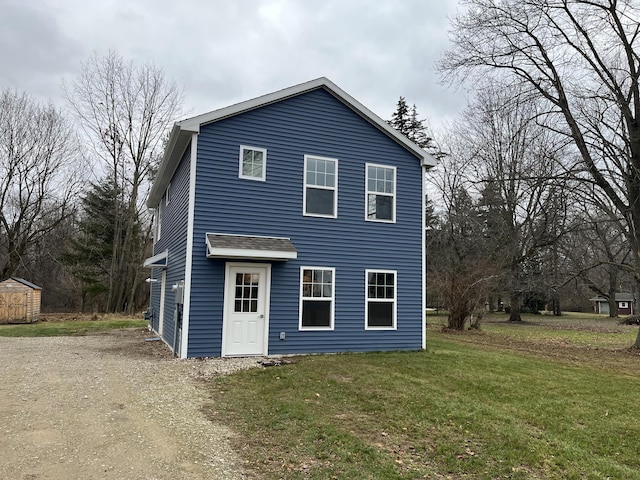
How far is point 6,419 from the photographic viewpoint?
530 centimetres

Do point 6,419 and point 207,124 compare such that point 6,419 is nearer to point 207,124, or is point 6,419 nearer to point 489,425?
point 489,425

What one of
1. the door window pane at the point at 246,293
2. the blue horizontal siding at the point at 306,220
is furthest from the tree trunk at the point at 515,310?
the door window pane at the point at 246,293

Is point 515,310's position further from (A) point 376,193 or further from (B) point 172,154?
(B) point 172,154

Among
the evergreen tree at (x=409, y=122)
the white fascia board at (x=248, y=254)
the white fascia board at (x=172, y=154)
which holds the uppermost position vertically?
the evergreen tree at (x=409, y=122)

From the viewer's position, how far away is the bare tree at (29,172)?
23922 mm

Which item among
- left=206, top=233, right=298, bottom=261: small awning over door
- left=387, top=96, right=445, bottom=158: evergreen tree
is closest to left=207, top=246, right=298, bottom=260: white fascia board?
left=206, top=233, right=298, bottom=261: small awning over door

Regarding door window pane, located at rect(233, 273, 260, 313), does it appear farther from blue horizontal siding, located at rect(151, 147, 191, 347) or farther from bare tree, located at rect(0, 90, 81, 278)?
bare tree, located at rect(0, 90, 81, 278)

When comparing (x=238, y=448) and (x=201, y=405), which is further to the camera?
(x=201, y=405)

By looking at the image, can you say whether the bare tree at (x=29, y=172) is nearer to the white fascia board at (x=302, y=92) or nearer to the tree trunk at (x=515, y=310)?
the white fascia board at (x=302, y=92)

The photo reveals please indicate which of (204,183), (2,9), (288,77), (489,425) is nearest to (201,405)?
(489,425)

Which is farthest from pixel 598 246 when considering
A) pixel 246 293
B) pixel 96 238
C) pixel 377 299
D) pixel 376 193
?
pixel 96 238

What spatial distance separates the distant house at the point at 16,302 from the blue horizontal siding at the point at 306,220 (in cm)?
1377

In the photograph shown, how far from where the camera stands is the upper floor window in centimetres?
1145

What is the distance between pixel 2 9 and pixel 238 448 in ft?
45.8
